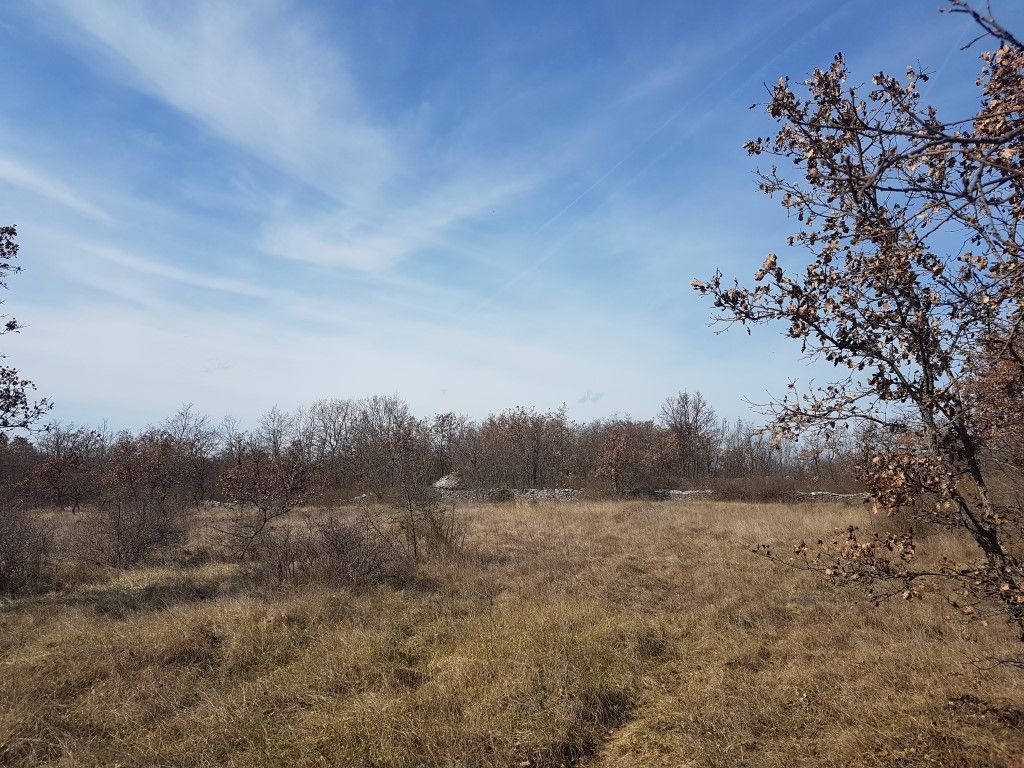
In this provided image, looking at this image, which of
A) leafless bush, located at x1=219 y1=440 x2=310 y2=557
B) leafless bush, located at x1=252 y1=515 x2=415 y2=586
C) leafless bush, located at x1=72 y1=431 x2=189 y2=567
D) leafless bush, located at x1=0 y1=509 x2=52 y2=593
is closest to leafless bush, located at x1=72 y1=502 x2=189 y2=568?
leafless bush, located at x1=72 y1=431 x2=189 y2=567

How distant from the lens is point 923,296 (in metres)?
3.60

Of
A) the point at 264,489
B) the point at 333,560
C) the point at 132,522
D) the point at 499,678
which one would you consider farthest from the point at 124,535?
the point at 499,678

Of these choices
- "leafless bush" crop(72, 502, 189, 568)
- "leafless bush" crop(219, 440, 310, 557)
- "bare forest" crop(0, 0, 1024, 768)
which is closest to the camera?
"bare forest" crop(0, 0, 1024, 768)

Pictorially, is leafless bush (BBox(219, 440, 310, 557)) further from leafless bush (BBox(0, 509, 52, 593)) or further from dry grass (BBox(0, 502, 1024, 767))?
leafless bush (BBox(0, 509, 52, 593))

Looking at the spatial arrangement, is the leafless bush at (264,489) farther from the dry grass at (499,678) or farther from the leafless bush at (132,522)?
the dry grass at (499,678)

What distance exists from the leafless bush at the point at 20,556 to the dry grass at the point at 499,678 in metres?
1.34

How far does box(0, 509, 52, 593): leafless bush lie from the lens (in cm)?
1075

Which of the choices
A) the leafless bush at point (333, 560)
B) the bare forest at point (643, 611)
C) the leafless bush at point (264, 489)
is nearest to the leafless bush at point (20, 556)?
the bare forest at point (643, 611)

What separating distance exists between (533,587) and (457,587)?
4.15 ft

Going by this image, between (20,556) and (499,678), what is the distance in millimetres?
10463

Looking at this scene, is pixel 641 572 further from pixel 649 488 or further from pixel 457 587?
pixel 649 488

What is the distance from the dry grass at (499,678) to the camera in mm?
4551

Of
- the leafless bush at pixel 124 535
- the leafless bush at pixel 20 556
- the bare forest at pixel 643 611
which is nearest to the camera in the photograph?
the bare forest at pixel 643 611

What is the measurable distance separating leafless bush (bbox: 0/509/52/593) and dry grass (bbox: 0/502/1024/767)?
4.38 feet
